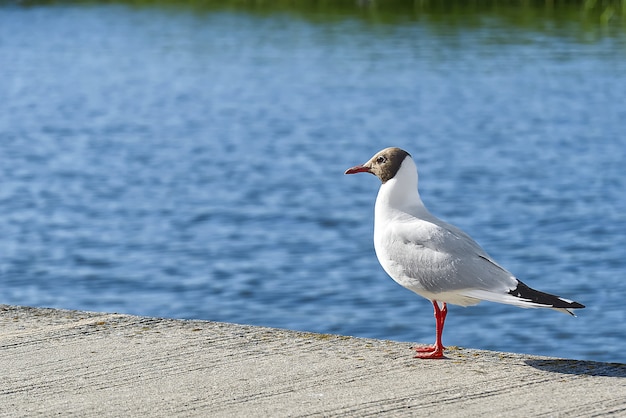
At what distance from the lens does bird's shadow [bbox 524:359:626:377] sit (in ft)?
19.9

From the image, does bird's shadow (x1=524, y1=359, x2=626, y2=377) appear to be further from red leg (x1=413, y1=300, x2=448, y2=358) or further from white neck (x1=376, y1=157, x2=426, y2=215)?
white neck (x1=376, y1=157, x2=426, y2=215)

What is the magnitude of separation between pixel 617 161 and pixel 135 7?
3785 cm

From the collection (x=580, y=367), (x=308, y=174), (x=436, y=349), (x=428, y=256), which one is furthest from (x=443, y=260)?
(x=308, y=174)

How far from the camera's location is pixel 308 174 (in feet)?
66.9

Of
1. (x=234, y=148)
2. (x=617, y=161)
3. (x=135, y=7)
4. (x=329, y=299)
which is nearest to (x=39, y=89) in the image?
(x=234, y=148)

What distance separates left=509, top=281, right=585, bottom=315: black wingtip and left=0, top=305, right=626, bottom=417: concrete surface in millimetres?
381

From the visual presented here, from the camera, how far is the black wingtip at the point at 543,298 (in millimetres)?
5773

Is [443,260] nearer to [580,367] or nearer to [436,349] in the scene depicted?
[436,349]

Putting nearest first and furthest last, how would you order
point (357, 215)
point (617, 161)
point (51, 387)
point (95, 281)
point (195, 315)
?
→ point (51, 387) → point (195, 315) → point (95, 281) → point (357, 215) → point (617, 161)

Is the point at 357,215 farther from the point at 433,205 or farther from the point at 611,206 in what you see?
the point at 611,206

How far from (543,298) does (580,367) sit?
0.54m

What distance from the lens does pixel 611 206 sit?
58.1 ft

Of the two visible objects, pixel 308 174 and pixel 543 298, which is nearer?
pixel 543 298

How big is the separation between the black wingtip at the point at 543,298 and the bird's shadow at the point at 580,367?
1.37 feet
